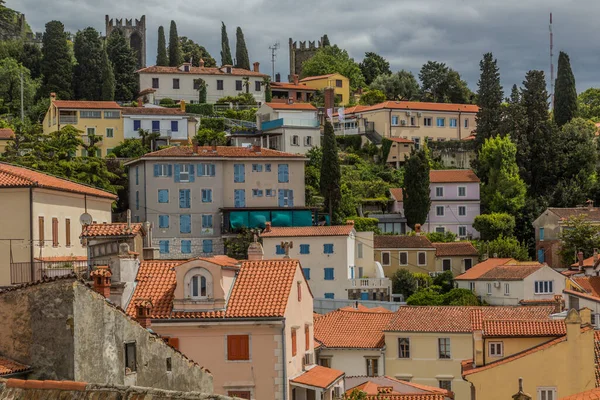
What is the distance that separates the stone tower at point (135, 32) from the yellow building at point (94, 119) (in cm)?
5914

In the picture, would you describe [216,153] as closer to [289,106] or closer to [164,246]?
[164,246]

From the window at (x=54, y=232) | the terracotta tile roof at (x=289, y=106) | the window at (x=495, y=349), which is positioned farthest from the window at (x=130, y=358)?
the terracotta tile roof at (x=289, y=106)

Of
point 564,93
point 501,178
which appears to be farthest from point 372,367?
point 564,93

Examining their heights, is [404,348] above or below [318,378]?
below

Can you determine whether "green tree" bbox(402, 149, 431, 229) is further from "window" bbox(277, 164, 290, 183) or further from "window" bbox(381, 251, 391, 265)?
"window" bbox(277, 164, 290, 183)

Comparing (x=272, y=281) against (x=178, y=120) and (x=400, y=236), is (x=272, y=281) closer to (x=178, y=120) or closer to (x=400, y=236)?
(x=400, y=236)

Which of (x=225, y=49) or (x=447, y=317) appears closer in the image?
(x=447, y=317)

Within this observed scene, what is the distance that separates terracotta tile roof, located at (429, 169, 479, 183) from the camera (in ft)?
343

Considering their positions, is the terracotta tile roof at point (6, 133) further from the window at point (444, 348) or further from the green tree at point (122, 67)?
the window at point (444, 348)

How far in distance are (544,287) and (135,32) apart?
107 meters

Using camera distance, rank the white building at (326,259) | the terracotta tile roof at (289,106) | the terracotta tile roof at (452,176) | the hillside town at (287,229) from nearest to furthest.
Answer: the hillside town at (287,229), the white building at (326,259), the terracotta tile roof at (452,176), the terracotta tile roof at (289,106)

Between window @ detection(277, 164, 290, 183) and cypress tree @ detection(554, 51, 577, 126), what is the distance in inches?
1460

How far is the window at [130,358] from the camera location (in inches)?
811

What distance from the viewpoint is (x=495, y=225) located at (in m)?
99.0
